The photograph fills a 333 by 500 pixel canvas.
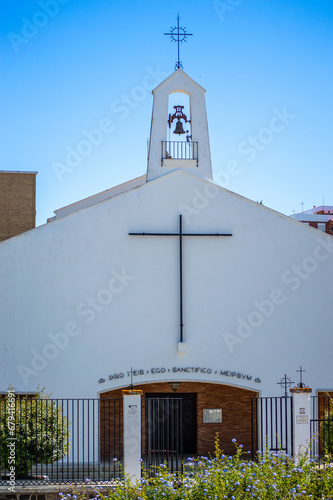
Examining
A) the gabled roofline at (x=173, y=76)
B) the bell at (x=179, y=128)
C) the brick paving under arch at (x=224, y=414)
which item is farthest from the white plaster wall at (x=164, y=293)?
the gabled roofline at (x=173, y=76)

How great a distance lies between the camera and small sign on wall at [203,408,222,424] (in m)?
20.1

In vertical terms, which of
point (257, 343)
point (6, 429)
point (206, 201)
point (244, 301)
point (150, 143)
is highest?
point (150, 143)

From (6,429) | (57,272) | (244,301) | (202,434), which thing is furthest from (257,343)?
(6,429)

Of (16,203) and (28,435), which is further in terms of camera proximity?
(16,203)

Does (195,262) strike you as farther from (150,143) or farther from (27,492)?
(27,492)

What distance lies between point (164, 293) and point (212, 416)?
4881mm

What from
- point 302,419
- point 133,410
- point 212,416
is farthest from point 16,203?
point 302,419

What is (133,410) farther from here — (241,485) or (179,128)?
(179,128)

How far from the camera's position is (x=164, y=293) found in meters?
17.6

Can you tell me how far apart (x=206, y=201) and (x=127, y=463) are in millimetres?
7856

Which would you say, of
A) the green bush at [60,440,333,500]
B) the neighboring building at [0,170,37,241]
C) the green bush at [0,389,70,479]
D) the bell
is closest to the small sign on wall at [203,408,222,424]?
the green bush at [0,389,70,479]

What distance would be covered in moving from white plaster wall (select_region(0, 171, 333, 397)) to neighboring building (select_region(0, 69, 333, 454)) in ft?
0.09

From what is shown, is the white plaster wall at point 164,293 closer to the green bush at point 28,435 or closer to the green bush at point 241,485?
the green bush at point 28,435

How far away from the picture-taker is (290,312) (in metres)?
18.0
